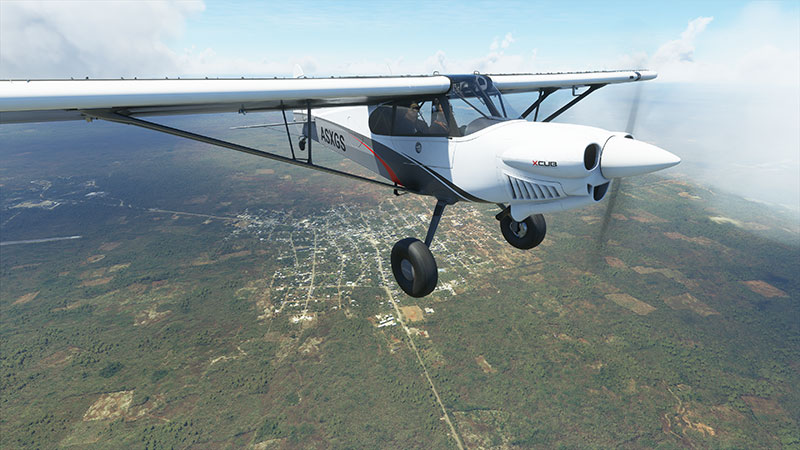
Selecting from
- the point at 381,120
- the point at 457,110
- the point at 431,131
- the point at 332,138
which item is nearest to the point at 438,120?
the point at 431,131

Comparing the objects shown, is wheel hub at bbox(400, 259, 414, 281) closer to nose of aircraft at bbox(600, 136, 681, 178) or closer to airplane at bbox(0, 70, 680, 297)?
airplane at bbox(0, 70, 680, 297)

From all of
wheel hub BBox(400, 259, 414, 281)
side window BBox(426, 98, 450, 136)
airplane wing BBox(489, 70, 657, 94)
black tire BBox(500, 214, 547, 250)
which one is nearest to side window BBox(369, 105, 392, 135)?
side window BBox(426, 98, 450, 136)

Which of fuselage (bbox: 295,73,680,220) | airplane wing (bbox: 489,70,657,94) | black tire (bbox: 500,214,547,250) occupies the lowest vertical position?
black tire (bbox: 500,214,547,250)

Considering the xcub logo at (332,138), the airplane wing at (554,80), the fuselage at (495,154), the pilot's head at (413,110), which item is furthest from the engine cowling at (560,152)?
the xcub logo at (332,138)

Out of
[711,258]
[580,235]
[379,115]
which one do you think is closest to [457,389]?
[379,115]

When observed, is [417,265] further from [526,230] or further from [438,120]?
[526,230]

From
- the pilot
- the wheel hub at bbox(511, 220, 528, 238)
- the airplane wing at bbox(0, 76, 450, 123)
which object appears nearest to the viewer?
the airplane wing at bbox(0, 76, 450, 123)
